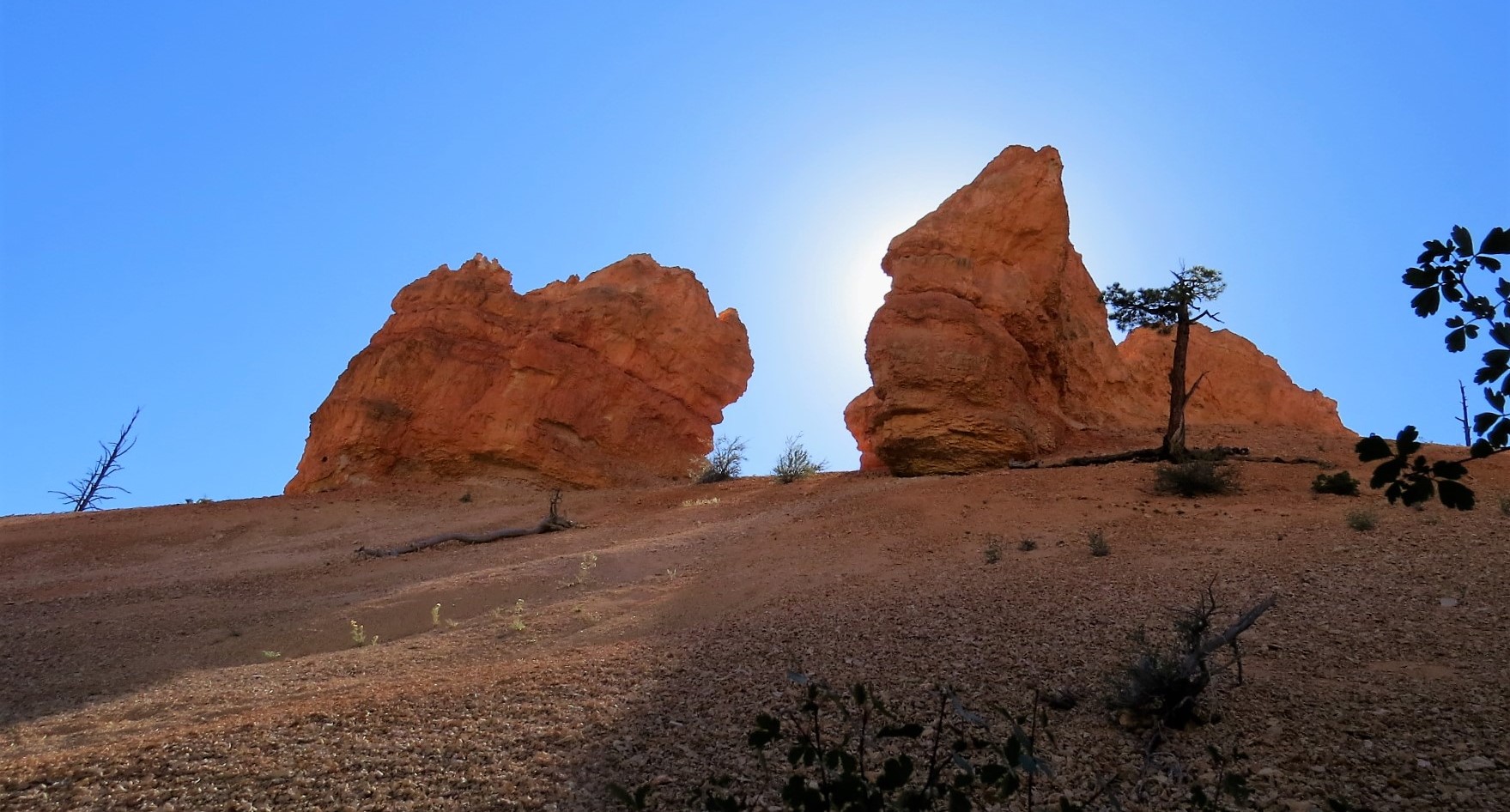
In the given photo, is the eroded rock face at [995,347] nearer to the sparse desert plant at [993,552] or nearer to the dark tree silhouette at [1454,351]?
the sparse desert plant at [993,552]

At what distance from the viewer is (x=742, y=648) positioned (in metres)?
7.06

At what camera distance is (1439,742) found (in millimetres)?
4480

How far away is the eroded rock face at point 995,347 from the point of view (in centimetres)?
1866

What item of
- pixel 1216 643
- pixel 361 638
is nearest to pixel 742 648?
pixel 1216 643

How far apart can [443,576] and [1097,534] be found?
823cm

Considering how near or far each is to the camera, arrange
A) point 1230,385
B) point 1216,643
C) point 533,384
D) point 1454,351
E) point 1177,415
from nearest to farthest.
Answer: point 1454,351 → point 1216,643 → point 1177,415 → point 533,384 → point 1230,385

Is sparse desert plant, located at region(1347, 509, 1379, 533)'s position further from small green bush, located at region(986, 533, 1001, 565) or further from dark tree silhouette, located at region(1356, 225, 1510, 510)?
dark tree silhouette, located at region(1356, 225, 1510, 510)

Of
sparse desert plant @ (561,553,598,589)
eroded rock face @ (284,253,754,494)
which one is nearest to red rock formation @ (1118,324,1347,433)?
eroded rock face @ (284,253,754,494)

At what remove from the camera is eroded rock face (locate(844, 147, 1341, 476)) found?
1866 centimetres

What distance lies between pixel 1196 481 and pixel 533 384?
56.7ft

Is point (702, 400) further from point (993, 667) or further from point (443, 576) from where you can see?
point (993, 667)

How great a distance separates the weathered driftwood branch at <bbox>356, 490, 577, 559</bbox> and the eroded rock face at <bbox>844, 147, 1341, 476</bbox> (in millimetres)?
6524

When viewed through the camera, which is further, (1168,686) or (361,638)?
(361,638)

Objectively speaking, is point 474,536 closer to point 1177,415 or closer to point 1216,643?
point 1177,415
